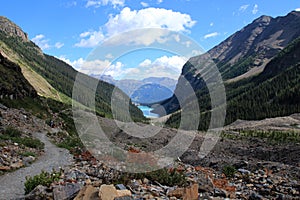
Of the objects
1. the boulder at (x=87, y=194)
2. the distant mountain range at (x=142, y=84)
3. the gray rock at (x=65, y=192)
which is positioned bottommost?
the gray rock at (x=65, y=192)

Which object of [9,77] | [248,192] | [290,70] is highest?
[290,70]

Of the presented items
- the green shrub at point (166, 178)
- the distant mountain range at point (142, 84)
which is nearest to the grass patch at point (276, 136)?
the distant mountain range at point (142, 84)

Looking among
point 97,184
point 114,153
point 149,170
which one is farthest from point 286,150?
point 97,184

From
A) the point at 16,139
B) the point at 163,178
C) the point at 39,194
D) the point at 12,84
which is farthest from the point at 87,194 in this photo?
the point at 12,84

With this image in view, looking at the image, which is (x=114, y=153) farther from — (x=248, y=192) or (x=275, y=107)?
(x=275, y=107)

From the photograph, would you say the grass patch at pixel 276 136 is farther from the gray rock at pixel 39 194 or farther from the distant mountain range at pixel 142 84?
the gray rock at pixel 39 194

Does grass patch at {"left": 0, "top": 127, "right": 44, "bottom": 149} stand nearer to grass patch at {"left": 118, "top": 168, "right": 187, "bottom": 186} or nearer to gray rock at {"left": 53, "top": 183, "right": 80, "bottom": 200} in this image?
grass patch at {"left": 118, "top": 168, "right": 187, "bottom": 186}

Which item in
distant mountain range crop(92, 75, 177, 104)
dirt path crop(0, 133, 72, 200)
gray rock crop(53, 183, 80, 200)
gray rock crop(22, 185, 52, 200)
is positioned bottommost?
dirt path crop(0, 133, 72, 200)

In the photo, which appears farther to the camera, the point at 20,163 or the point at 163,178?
the point at 20,163

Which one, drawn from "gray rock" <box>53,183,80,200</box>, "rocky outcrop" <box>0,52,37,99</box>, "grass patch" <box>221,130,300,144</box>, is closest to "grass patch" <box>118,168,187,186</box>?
"gray rock" <box>53,183,80,200</box>

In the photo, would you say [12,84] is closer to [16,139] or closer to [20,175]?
[16,139]

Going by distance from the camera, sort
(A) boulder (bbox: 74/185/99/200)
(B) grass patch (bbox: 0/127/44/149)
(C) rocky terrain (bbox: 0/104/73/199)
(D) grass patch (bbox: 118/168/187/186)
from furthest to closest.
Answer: (B) grass patch (bbox: 0/127/44/149)
(C) rocky terrain (bbox: 0/104/73/199)
(D) grass patch (bbox: 118/168/187/186)
(A) boulder (bbox: 74/185/99/200)
